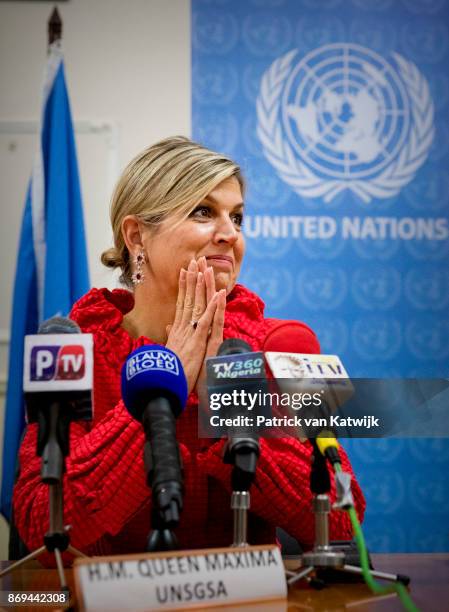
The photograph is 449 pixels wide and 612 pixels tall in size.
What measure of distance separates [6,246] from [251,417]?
242 cm

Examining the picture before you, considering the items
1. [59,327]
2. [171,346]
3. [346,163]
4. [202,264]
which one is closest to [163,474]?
[59,327]

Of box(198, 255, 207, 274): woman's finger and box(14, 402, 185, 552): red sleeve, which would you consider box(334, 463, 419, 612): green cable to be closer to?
box(14, 402, 185, 552): red sleeve

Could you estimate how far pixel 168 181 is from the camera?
1519 millimetres

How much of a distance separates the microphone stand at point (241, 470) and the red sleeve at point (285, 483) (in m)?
0.29

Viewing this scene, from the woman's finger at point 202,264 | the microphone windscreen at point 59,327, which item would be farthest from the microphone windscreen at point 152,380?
the woman's finger at point 202,264

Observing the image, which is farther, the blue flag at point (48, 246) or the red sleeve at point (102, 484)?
the blue flag at point (48, 246)

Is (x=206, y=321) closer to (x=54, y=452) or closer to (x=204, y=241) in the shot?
(x=204, y=241)

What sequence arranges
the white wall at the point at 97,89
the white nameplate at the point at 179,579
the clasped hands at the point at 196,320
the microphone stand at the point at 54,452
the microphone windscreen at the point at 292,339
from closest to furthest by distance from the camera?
the white nameplate at the point at 179,579, the microphone stand at the point at 54,452, the microphone windscreen at the point at 292,339, the clasped hands at the point at 196,320, the white wall at the point at 97,89

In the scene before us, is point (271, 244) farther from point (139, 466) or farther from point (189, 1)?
point (139, 466)

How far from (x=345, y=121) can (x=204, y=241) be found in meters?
1.88

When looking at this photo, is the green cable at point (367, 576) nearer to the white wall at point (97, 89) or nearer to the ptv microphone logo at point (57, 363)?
the ptv microphone logo at point (57, 363)

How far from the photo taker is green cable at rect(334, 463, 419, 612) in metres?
0.74

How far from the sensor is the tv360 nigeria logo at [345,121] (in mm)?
3158

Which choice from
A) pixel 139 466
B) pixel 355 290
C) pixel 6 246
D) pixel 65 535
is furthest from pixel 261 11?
pixel 65 535
